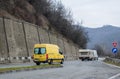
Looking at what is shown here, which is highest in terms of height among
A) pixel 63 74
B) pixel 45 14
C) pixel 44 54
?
pixel 45 14

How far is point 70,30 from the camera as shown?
110 m

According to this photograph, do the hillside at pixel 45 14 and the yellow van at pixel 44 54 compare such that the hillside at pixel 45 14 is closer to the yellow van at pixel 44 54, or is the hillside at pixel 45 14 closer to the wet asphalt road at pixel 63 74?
the yellow van at pixel 44 54

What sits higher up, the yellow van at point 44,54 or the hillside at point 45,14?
the hillside at point 45,14

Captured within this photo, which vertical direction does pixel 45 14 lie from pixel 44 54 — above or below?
above

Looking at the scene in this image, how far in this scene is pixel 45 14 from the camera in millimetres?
92188

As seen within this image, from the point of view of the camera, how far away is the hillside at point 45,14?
67.1m

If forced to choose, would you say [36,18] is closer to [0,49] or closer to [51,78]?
[0,49]

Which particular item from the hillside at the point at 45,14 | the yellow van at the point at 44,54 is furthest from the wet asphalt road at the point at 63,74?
the hillside at the point at 45,14

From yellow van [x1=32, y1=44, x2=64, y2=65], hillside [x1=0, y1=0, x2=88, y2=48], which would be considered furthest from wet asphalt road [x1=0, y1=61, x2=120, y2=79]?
hillside [x1=0, y1=0, x2=88, y2=48]

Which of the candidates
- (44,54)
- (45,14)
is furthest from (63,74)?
(45,14)

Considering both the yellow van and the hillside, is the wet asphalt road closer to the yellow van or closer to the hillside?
the yellow van

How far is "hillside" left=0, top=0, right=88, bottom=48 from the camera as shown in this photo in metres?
67.1

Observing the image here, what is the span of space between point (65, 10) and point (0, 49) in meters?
66.2

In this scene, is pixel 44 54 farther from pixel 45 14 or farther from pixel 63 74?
pixel 45 14
